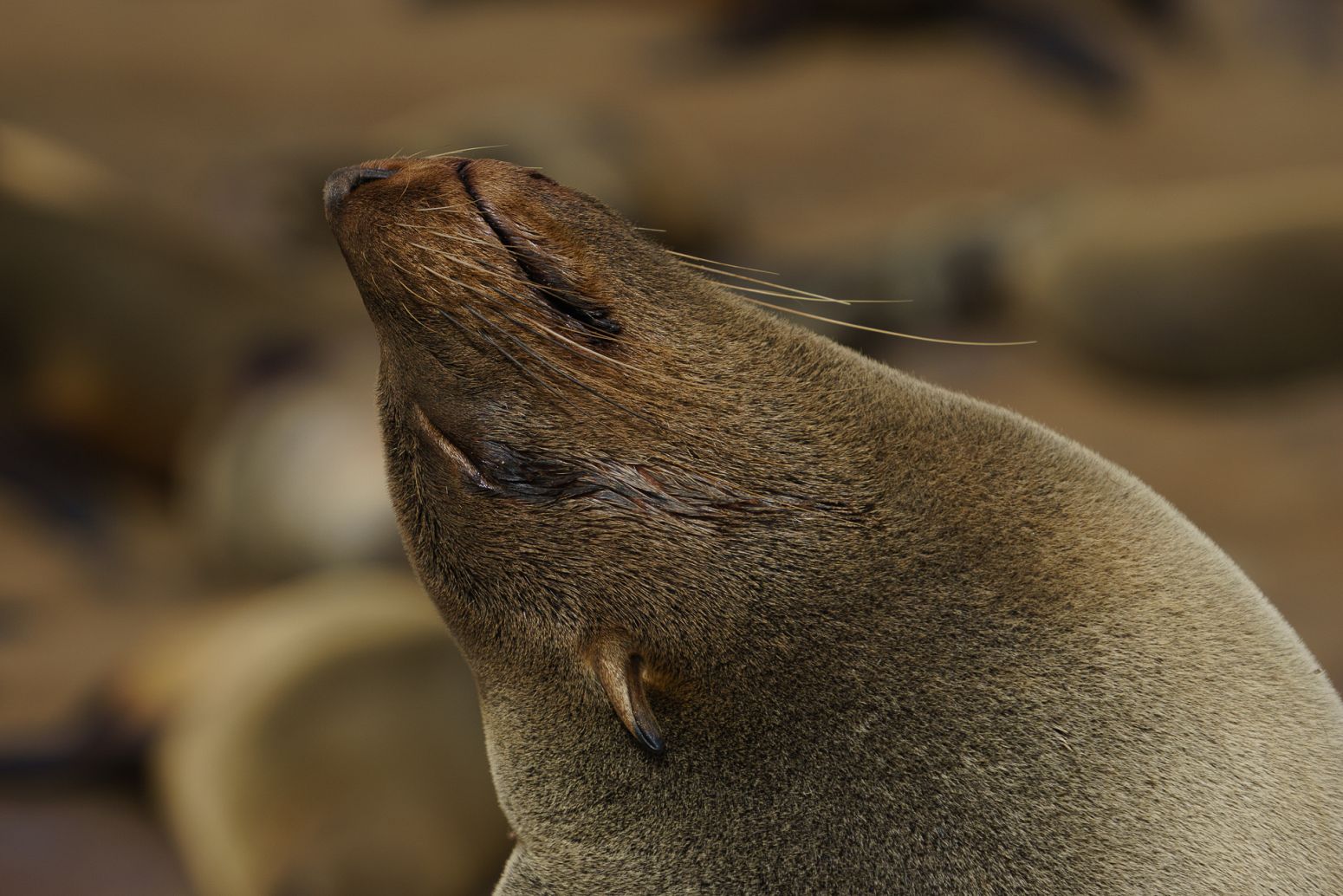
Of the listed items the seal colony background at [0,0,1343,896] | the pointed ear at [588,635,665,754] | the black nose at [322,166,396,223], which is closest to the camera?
the pointed ear at [588,635,665,754]

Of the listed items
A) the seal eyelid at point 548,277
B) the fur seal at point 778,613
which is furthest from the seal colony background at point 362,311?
the seal eyelid at point 548,277

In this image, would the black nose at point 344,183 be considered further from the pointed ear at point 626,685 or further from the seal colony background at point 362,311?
the seal colony background at point 362,311

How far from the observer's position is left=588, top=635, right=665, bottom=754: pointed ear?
4.02 feet

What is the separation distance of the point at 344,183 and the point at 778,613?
22.5 inches

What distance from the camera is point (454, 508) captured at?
4.35 feet

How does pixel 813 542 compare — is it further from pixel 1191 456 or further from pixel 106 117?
pixel 106 117

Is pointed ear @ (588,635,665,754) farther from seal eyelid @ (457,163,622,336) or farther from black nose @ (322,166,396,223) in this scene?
black nose @ (322,166,396,223)

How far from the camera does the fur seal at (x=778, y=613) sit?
1242 mm

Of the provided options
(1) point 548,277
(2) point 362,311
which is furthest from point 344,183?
(2) point 362,311

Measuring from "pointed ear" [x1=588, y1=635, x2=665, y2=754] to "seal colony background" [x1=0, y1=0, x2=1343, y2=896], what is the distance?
6.98ft

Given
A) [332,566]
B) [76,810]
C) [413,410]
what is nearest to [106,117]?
[332,566]

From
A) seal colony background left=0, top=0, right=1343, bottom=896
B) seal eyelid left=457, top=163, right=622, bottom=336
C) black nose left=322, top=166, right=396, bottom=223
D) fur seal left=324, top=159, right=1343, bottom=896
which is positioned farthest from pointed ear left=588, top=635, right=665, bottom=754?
seal colony background left=0, top=0, right=1343, bottom=896

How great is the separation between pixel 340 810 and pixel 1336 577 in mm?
3032

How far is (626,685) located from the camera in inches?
48.6
